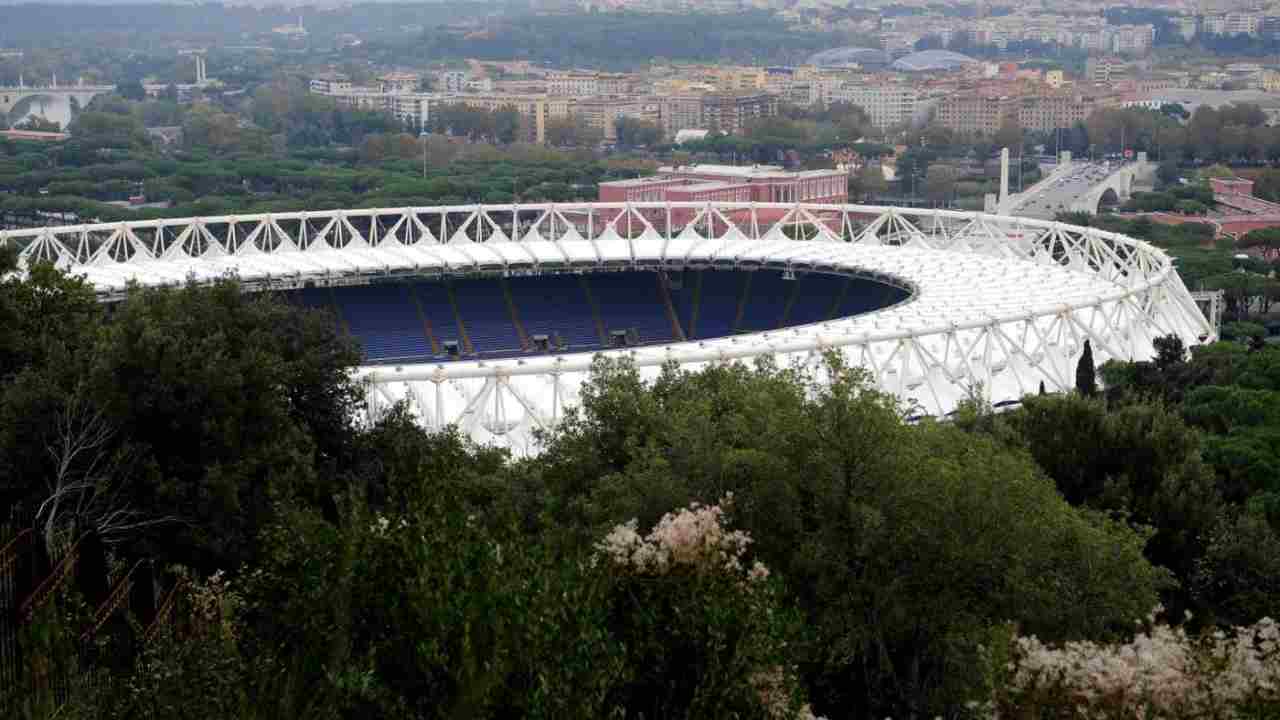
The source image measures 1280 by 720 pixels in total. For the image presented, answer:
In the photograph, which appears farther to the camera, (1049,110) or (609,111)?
(609,111)

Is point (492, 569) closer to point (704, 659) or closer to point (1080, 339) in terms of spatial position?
point (704, 659)

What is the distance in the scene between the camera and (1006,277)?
5250 cm

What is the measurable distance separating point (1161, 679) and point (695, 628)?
3.52m

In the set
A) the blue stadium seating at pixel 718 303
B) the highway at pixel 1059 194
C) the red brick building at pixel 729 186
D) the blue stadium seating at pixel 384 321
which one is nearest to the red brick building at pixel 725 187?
the red brick building at pixel 729 186

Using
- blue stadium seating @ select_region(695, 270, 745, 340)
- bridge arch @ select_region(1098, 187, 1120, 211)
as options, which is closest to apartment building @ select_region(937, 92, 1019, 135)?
bridge arch @ select_region(1098, 187, 1120, 211)

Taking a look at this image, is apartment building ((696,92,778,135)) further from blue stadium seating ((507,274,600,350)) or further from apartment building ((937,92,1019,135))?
blue stadium seating ((507,274,600,350))

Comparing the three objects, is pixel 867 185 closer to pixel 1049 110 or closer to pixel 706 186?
pixel 706 186

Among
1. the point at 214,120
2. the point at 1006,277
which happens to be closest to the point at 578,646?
the point at 1006,277

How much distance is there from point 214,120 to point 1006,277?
420ft

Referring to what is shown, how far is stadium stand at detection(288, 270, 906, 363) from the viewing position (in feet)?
189

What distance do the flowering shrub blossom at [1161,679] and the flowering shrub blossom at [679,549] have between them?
2.48 meters

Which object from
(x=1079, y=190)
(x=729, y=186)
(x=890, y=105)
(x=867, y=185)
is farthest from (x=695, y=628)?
(x=890, y=105)

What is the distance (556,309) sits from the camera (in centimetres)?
5975

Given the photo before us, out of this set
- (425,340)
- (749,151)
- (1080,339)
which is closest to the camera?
(1080,339)
